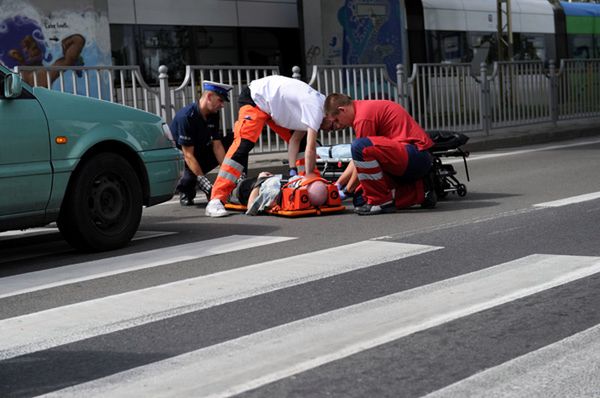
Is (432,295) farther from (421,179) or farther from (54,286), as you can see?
(421,179)

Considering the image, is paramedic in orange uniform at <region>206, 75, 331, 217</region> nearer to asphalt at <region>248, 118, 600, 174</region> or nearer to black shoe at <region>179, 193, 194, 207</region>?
black shoe at <region>179, 193, 194, 207</region>

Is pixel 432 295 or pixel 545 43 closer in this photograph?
pixel 432 295

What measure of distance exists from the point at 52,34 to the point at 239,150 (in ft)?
19.3

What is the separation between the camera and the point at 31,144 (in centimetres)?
696

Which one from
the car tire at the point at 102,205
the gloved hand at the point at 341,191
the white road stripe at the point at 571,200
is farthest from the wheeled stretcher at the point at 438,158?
Answer: the car tire at the point at 102,205

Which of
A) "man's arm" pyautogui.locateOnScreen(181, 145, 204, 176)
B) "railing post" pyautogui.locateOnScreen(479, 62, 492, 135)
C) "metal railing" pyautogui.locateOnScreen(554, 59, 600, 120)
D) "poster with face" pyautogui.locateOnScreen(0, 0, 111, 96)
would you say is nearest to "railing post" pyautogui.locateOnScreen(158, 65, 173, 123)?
"poster with face" pyautogui.locateOnScreen(0, 0, 111, 96)

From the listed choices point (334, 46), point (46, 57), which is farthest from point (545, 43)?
point (46, 57)

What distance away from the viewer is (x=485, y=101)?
1894cm

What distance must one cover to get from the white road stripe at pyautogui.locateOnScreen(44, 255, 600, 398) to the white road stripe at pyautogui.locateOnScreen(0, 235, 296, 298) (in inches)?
82.1

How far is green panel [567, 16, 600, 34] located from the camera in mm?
26844

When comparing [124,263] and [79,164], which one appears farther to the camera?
[79,164]

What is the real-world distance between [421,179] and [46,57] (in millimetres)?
7027

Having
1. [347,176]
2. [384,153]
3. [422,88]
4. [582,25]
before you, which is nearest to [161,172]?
[384,153]

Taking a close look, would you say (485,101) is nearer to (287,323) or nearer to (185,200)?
(185,200)
